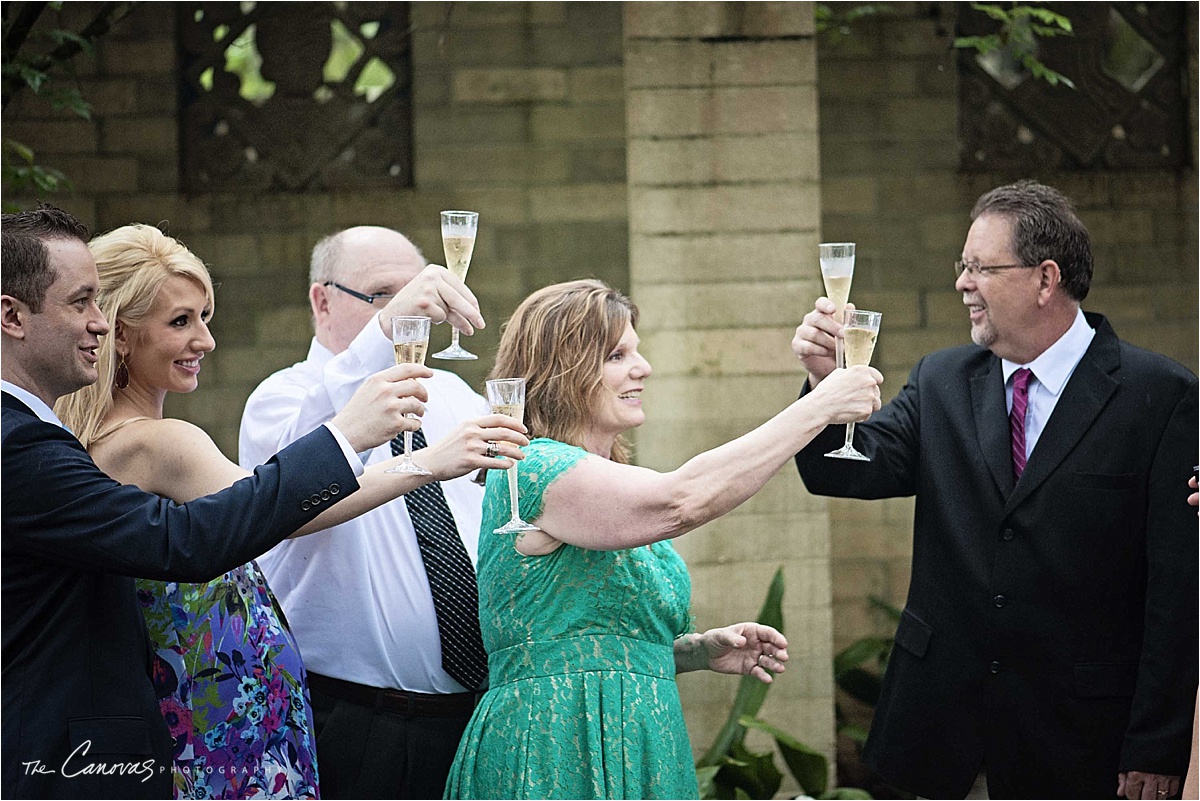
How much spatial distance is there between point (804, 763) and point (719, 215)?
2.01 meters

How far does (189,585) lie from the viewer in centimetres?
262

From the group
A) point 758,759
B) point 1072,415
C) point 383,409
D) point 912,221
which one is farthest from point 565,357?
point 912,221

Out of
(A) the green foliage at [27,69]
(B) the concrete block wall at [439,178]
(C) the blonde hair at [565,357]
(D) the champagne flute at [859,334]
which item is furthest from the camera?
(B) the concrete block wall at [439,178]

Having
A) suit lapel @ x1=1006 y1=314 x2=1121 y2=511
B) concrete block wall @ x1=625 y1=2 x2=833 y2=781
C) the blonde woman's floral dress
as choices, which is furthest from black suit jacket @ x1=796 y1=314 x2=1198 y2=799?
concrete block wall @ x1=625 y1=2 x2=833 y2=781

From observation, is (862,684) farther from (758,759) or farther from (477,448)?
(477,448)

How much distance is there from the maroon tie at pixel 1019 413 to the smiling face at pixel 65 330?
84.2 inches

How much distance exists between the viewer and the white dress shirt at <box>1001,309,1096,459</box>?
352cm

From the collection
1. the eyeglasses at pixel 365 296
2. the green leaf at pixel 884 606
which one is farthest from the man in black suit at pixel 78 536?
the green leaf at pixel 884 606

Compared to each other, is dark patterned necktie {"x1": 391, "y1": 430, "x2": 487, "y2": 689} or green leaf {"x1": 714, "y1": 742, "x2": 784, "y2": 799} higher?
dark patterned necktie {"x1": 391, "y1": 430, "x2": 487, "y2": 689}

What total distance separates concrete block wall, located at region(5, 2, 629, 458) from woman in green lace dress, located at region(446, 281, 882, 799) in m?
4.49

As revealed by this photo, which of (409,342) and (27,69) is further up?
(27,69)

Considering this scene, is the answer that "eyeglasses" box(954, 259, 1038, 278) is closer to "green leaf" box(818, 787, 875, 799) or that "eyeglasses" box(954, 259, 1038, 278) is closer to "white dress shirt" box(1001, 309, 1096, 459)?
"white dress shirt" box(1001, 309, 1096, 459)

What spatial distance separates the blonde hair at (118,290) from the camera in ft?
8.63

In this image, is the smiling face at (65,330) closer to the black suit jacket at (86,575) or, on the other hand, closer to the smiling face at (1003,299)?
the black suit jacket at (86,575)
